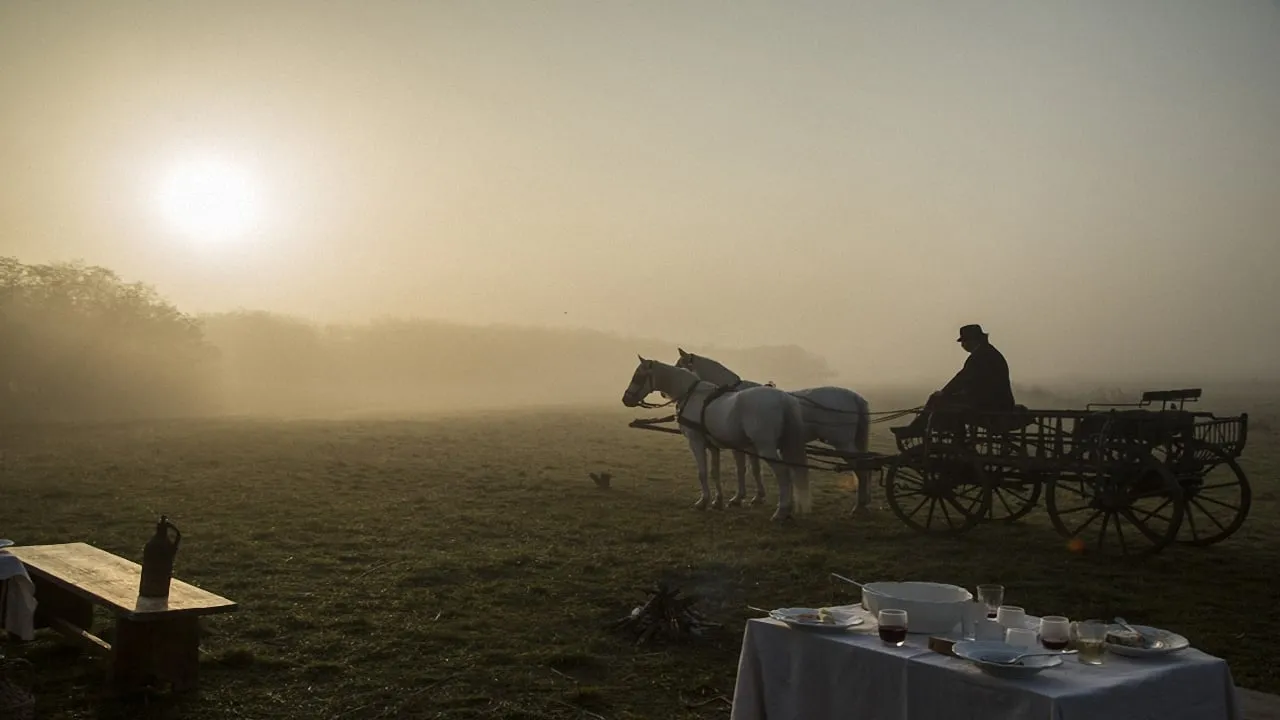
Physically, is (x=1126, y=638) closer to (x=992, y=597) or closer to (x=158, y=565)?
(x=992, y=597)

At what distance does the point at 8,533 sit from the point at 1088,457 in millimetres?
13999

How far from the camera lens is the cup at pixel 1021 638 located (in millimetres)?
3455

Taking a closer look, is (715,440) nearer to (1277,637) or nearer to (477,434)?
(1277,637)

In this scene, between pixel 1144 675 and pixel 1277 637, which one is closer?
pixel 1144 675

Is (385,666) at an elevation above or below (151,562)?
below

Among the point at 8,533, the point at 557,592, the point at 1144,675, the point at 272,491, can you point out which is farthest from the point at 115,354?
the point at 1144,675

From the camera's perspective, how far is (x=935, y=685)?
325cm

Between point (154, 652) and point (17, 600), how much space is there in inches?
35.0

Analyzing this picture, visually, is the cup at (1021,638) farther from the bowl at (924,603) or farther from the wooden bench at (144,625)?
the wooden bench at (144,625)

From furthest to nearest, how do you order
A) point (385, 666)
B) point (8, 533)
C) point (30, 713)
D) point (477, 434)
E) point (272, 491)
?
point (477, 434)
point (272, 491)
point (8, 533)
point (385, 666)
point (30, 713)

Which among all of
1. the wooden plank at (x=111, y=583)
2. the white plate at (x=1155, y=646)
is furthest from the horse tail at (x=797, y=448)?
the white plate at (x=1155, y=646)

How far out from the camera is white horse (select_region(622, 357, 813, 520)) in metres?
13.4

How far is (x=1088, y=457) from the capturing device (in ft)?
32.3

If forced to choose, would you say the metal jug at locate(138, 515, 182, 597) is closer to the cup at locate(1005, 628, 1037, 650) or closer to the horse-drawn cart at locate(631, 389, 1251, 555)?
the cup at locate(1005, 628, 1037, 650)
